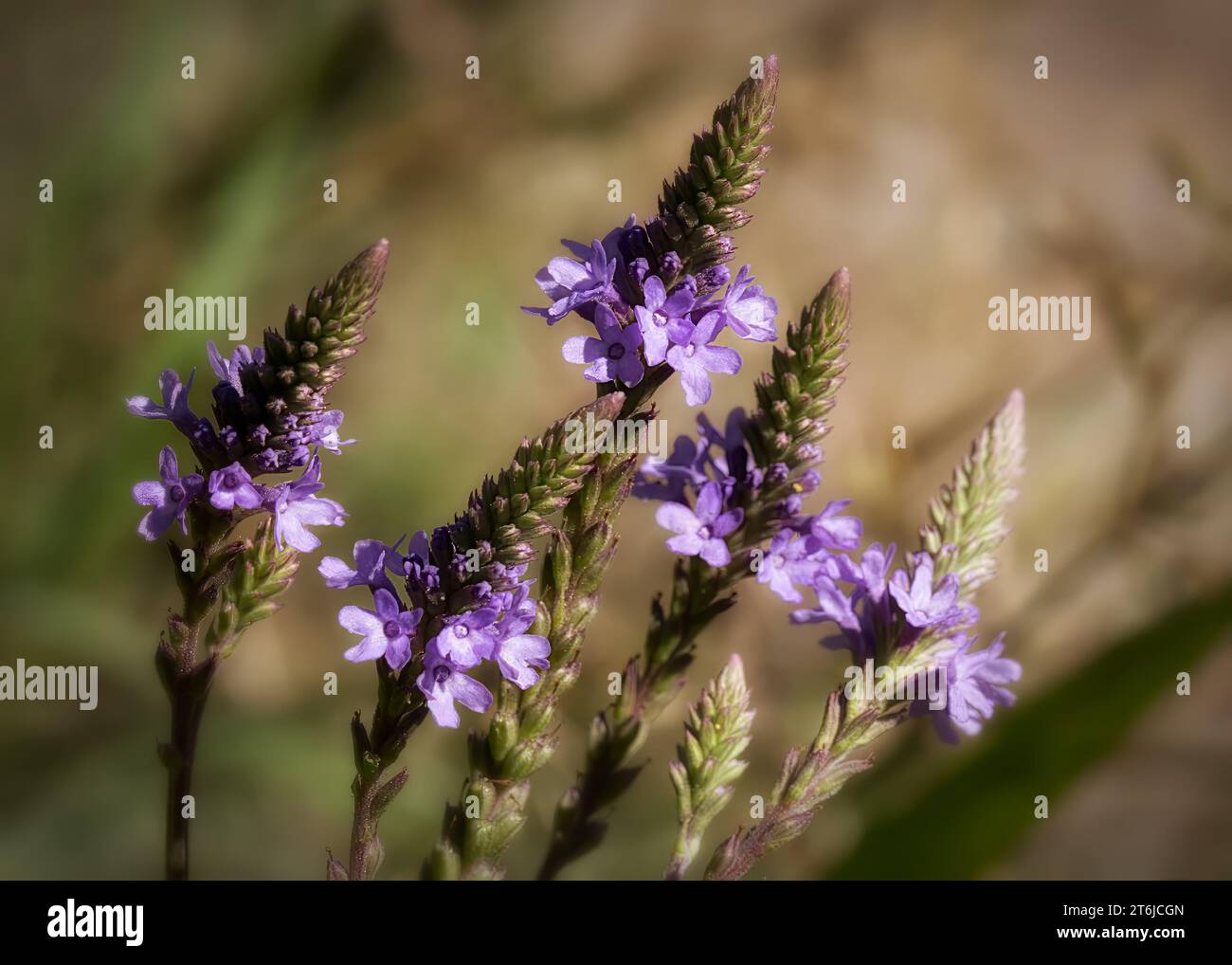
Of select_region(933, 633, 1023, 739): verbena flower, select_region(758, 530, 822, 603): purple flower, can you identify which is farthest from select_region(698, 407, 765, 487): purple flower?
select_region(933, 633, 1023, 739): verbena flower

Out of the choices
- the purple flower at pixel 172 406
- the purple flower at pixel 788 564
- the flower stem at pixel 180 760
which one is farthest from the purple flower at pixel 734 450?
the flower stem at pixel 180 760

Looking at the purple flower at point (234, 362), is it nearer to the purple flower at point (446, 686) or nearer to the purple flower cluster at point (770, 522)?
the purple flower at point (446, 686)

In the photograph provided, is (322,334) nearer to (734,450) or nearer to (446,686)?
(446,686)

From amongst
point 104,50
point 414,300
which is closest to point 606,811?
point 414,300

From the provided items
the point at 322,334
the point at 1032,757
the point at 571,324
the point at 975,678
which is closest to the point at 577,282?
the point at 322,334

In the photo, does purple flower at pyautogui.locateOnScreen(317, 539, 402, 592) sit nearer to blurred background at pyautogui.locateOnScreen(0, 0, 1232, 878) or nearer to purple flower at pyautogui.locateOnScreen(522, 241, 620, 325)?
purple flower at pyautogui.locateOnScreen(522, 241, 620, 325)
